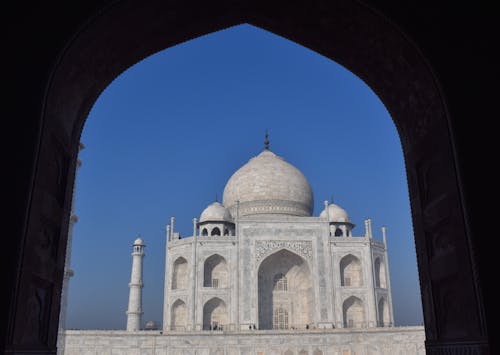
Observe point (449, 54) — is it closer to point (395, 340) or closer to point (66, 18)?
point (66, 18)

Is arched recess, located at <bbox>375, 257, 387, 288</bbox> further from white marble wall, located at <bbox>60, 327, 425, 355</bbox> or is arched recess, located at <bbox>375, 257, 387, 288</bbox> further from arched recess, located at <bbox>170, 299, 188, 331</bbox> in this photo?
arched recess, located at <bbox>170, 299, 188, 331</bbox>

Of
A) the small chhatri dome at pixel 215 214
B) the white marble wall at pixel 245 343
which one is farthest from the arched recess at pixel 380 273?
the small chhatri dome at pixel 215 214

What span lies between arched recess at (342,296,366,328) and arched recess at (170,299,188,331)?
7809 mm

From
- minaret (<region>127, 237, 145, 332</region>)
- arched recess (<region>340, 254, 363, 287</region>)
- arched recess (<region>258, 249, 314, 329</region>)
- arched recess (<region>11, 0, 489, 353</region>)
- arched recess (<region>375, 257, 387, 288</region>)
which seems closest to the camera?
arched recess (<region>11, 0, 489, 353</region>)

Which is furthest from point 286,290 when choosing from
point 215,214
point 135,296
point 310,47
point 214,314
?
point 310,47

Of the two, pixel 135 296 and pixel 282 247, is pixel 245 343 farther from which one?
pixel 135 296

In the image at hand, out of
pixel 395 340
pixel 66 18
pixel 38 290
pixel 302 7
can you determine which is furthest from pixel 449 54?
pixel 395 340

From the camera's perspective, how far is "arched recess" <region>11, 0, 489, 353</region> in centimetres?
359

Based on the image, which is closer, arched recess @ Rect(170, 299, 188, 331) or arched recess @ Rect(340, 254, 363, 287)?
arched recess @ Rect(170, 299, 188, 331)

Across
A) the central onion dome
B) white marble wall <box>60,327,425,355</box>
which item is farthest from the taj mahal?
white marble wall <box>60,327,425,355</box>

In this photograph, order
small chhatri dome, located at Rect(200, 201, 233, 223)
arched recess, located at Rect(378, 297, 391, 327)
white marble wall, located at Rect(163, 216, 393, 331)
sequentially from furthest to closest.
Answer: small chhatri dome, located at Rect(200, 201, 233, 223) < arched recess, located at Rect(378, 297, 391, 327) < white marble wall, located at Rect(163, 216, 393, 331)

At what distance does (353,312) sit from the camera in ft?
79.3

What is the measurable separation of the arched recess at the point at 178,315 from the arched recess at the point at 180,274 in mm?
826

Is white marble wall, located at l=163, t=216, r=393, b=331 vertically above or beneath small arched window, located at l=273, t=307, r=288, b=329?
above
